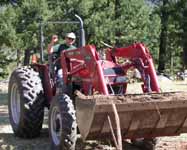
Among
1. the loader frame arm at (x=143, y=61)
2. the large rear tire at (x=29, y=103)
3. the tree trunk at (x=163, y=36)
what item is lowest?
→ the tree trunk at (x=163, y=36)

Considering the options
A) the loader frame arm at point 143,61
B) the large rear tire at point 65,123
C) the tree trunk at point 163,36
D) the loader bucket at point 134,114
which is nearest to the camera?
the loader bucket at point 134,114

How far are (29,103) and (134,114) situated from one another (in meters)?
2.31

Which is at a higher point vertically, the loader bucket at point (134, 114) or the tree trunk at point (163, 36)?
the loader bucket at point (134, 114)

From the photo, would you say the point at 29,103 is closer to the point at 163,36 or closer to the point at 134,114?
the point at 134,114

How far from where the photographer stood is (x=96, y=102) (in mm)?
6480

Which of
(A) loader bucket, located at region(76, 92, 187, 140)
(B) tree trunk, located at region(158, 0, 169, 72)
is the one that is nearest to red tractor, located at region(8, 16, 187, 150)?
(A) loader bucket, located at region(76, 92, 187, 140)

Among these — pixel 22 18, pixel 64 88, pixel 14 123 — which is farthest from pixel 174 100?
pixel 22 18

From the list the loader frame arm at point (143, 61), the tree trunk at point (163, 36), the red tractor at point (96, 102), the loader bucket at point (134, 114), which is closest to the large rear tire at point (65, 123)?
the red tractor at point (96, 102)

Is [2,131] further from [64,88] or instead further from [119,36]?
[119,36]

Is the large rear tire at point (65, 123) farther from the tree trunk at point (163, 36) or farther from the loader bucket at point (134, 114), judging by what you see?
the tree trunk at point (163, 36)

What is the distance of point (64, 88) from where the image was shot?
8148 millimetres

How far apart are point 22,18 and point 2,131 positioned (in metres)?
23.2

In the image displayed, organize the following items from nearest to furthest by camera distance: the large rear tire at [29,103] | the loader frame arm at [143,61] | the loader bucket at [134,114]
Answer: the loader bucket at [134,114] < the loader frame arm at [143,61] < the large rear tire at [29,103]

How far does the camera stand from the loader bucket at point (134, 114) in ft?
21.6
